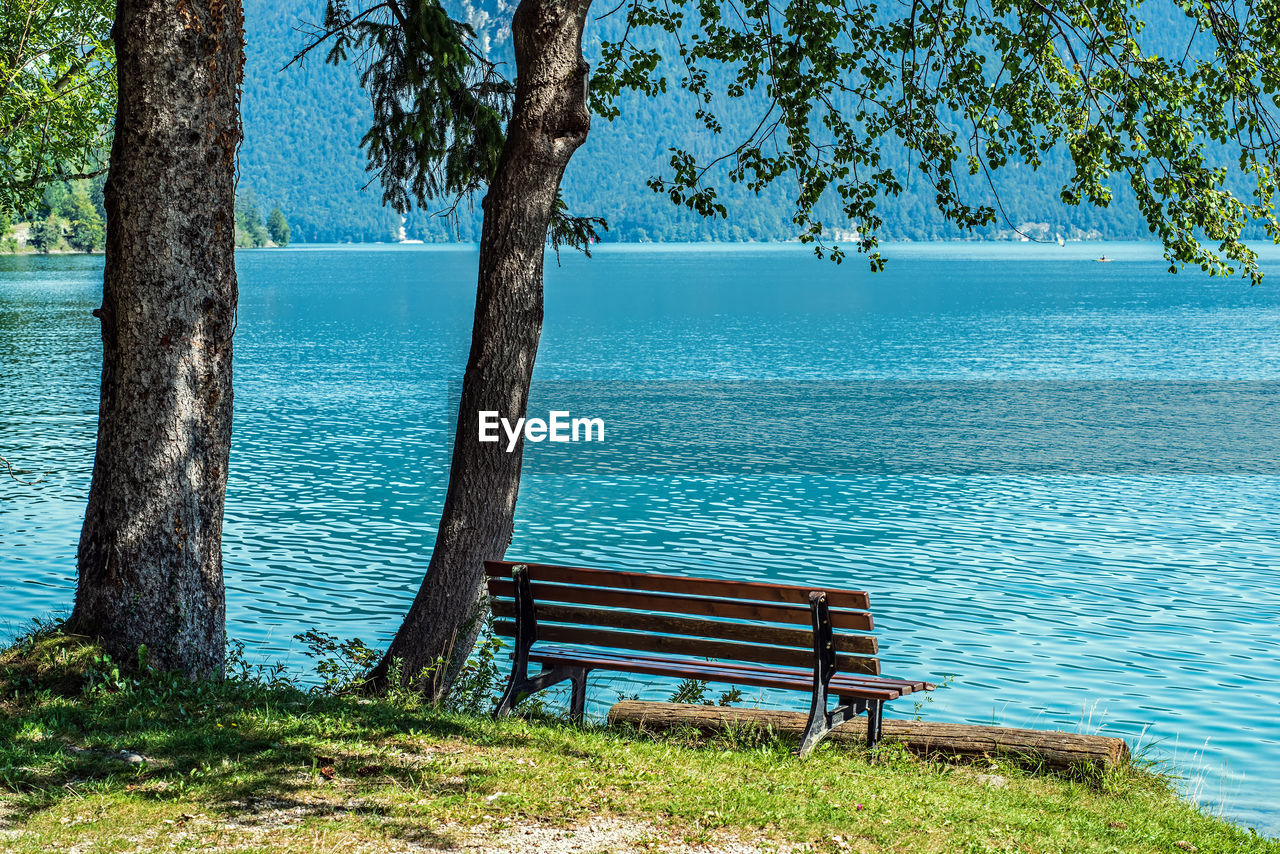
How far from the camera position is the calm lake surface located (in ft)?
38.4

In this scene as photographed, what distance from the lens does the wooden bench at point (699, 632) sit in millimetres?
6191

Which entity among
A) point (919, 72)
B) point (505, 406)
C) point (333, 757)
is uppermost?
point (919, 72)

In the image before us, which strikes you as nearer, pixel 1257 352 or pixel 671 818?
pixel 671 818

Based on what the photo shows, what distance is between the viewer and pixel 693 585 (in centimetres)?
634

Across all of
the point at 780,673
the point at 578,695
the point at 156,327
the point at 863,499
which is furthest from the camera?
A: the point at 863,499

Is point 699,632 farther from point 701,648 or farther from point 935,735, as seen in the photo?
point 935,735

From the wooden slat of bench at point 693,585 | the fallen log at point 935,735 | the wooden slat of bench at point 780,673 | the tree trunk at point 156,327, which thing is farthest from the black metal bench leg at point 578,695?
the tree trunk at point 156,327

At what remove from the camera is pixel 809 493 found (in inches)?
840

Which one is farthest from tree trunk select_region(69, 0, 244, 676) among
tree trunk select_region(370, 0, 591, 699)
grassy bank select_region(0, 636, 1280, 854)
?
tree trunk select_region(370, 0, 591, 699)

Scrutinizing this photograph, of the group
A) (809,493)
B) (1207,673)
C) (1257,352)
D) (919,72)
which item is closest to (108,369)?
(919,72)

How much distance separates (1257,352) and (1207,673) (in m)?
45.3

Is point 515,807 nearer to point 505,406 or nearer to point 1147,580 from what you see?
point 505,406

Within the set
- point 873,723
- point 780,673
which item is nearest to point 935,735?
point 873,723

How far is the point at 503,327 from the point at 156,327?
205cm
